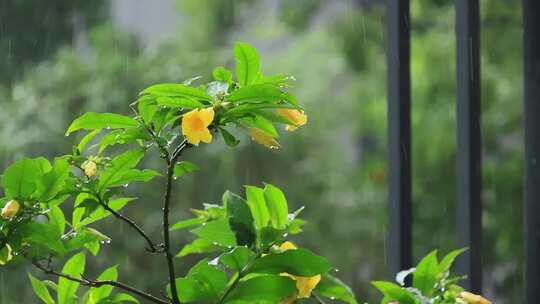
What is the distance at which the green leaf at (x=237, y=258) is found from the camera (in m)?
0.62

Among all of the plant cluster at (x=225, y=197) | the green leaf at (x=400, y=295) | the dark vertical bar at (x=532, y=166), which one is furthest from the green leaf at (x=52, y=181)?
the dark vertical bar at (x=532, y=166)

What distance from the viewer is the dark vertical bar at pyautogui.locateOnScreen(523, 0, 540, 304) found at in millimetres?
1224

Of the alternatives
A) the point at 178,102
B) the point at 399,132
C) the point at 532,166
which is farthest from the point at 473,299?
the point at 532,166

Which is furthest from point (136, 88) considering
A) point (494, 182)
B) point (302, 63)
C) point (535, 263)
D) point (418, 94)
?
point (535, 263)

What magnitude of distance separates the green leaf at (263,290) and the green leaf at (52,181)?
14cm

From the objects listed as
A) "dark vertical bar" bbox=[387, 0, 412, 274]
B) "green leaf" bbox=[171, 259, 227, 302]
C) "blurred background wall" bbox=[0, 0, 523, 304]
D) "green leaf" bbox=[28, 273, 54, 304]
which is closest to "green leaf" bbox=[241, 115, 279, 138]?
"green leaf" bbox=[171, 259, 227, 302]

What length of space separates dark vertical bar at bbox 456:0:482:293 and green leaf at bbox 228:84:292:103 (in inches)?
22.8

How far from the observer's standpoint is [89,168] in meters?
0.65

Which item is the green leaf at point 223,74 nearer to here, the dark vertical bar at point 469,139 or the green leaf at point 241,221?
the green leaf at point 241,221

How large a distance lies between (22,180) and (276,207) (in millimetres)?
177

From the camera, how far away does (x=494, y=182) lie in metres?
4.30

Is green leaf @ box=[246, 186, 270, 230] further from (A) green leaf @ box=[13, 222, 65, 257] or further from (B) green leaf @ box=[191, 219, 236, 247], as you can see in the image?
(A) green leaf @ box=[13, 222, 65, 257]

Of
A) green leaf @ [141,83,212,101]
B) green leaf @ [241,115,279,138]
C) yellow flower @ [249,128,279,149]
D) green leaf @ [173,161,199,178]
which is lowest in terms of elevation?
green leaf @ [173,161,199,178]

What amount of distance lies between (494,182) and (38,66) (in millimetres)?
2311
